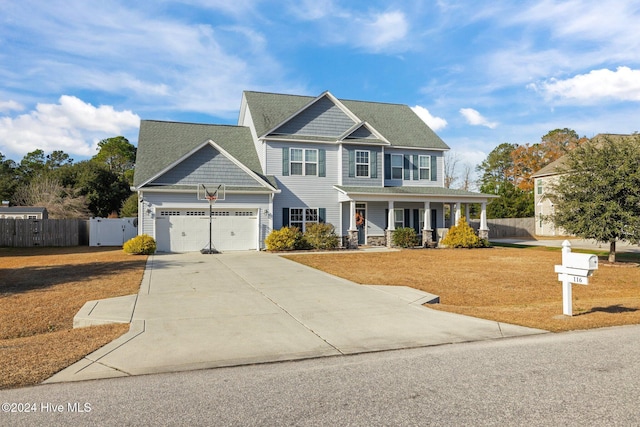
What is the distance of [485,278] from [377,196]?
11273mm

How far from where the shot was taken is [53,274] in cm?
1364

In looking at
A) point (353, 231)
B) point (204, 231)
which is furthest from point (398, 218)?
point (204, 231)

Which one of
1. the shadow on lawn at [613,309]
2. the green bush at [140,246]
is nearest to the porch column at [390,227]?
the green bush at [140,246]

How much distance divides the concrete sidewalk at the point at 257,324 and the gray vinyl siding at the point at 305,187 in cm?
1264

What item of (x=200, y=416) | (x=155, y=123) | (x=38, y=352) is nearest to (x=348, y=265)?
(x=38, y=352)

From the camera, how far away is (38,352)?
5594 mm

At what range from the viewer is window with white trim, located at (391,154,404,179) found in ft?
88.4

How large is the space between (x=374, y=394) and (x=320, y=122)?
870 inches

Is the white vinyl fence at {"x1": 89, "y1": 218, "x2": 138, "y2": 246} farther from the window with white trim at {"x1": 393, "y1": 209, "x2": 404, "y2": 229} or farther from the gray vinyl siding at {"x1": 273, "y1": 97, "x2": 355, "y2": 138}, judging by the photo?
the window with white trim at {"x1": 393, "y1": 209, "x2": 404, "y2": 229}

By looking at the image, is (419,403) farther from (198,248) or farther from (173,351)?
(198,248)

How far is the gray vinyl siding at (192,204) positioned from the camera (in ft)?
70.1

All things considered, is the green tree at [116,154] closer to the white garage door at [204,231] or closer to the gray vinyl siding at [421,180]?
the white garage door at [204,231]

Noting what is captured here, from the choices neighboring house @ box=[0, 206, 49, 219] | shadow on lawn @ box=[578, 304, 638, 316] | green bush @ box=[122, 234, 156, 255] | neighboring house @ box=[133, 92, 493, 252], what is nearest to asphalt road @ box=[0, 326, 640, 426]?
shadow on lawn @ box=[578, 304, 638, 316]

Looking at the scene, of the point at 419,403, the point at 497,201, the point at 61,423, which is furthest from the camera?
the point at 497,201
